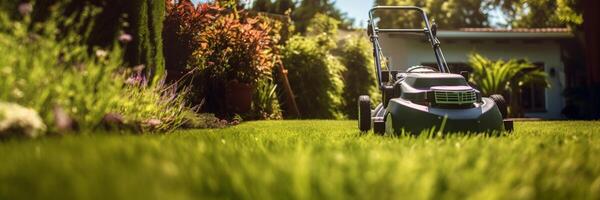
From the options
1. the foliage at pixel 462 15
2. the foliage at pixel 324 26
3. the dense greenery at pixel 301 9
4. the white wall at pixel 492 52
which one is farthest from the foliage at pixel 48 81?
the foliage at pixel 462 15

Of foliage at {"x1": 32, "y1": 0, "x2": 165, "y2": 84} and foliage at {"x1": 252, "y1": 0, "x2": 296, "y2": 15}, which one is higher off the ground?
foliage at {"x1": 252, "y1": 0, "x2": 296, "y2": 15}

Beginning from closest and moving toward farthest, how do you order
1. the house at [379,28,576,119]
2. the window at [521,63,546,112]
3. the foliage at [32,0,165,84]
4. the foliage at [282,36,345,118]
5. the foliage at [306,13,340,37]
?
the foliage at [32,0,165,84], the foliage at [282,36,345,118], the foliage at [306,13,340,37], the house at [379,28,576,119], the window at [521,63,546,112]

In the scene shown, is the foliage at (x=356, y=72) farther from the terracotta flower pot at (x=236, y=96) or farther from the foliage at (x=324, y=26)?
the terracotta flower pot at (x=236, y=96)

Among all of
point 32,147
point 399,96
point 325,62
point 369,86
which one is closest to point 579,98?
point 369,86

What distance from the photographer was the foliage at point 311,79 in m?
14.1

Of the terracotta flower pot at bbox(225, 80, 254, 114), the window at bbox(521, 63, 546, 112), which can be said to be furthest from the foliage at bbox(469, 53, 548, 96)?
the terracotta flower pot at bbox(225, 80, 254, 114)

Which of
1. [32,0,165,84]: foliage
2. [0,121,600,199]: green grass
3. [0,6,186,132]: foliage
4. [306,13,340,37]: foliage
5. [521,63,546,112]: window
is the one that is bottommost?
[521,63,546,112]: window

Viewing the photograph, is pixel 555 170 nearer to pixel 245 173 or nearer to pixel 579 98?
pixel 245 173

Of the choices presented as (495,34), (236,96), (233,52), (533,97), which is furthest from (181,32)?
(533,97)

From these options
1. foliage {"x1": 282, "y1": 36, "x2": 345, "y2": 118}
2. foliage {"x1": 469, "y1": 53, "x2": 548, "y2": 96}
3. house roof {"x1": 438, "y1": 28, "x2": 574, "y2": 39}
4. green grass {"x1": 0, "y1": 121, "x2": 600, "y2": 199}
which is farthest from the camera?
house roof {"x1": 438, "y1": 28, "x2": 574, "y2": 39}

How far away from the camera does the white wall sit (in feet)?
67.8

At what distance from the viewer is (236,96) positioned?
427 inches

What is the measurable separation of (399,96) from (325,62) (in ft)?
26.3

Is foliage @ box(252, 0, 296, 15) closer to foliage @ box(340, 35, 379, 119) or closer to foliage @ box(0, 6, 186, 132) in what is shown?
foliage @ box(340, 35, 379, 119)
